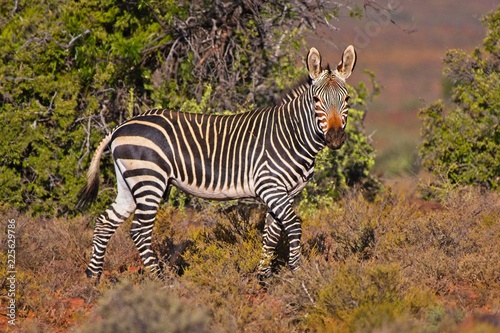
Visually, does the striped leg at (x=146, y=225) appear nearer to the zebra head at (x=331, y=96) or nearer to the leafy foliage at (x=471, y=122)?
the zebra head at (x=331, y=96)

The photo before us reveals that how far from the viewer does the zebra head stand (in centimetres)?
742

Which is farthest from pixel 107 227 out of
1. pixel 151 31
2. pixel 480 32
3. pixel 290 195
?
pixel 480 32

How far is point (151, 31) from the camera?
1173 cm

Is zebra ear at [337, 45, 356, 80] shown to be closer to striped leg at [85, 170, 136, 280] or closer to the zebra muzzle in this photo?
the zebra muzzle

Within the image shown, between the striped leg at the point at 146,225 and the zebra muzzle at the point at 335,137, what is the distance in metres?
1.88

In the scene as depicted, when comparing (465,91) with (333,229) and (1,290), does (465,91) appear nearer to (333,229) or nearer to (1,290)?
(333,229)

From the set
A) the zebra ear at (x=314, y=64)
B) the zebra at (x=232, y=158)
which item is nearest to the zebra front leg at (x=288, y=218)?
the zebra at (x=232, y=158)

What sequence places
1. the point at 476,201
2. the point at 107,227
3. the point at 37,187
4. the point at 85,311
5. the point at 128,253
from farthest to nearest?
the point at 37,187
the point at 476,201
the point at 128,253
the point at 107,227
the point at 85,311

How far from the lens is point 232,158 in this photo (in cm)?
795

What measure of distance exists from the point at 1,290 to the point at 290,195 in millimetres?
3088

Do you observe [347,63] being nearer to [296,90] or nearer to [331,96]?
[331,96]

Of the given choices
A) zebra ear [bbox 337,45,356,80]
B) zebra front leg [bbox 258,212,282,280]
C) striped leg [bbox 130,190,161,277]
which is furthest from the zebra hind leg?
zebra ear [bbox 337,45,356,80]

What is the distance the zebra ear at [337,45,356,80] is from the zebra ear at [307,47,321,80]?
25cm

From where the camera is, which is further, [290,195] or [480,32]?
[480,32]
